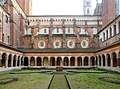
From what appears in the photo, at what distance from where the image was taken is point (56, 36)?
55344 millimetres

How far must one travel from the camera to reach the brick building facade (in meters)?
43.1

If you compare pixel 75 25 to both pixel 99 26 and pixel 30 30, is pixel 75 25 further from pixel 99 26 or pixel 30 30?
Result: pixel 30 30

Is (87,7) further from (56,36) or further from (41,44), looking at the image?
(41,44)

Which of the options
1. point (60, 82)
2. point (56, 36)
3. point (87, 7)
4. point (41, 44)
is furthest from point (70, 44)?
point (87, 7)

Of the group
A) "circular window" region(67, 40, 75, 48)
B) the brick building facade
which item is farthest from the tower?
"circular window" region(67, 40, 75, 48)

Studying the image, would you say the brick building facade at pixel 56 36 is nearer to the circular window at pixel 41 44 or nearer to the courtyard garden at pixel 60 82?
the circular window at pixel 41 44

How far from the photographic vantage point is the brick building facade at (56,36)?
43094 mm

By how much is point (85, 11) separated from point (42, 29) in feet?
166

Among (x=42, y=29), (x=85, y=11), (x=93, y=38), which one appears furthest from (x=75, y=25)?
(x=85, y=11)

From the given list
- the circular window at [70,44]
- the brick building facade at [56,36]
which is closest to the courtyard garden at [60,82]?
the brick building facade at [56,36]

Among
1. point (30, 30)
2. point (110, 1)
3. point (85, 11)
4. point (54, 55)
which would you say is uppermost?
point (85, 11)

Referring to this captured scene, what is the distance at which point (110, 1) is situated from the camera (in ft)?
158

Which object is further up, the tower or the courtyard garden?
the tower

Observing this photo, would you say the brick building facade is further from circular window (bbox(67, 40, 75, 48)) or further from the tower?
the tower
